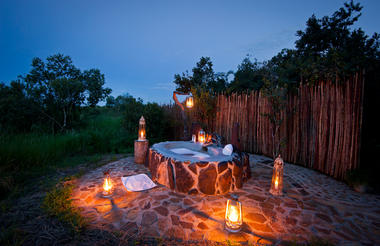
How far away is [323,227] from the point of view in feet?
5.94

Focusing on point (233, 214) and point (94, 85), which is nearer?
point (233, 214)

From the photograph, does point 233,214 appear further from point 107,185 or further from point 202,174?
point 107,185

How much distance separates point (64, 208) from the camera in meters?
2.14

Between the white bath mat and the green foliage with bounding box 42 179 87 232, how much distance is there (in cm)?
82

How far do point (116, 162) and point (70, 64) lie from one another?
25.5 ft

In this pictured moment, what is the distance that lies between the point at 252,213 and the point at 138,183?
1938 mm

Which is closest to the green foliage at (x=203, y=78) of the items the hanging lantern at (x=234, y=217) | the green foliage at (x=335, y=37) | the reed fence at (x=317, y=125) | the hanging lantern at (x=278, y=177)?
the green foliage at (x=335, y=37)

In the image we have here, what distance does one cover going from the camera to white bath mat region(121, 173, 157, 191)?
2.81m

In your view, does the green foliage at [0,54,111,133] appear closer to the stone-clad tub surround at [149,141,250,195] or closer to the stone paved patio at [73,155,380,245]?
the stone paved patio at [73,155,380,245]

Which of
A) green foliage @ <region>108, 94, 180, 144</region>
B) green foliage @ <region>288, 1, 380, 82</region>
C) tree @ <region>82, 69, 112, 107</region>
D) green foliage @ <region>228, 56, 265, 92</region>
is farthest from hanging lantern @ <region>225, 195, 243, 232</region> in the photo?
tree @ <region>82, 69, 112, 107</region>

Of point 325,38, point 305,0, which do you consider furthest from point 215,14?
point 325,38

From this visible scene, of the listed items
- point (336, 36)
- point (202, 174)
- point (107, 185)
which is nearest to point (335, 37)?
point (336, 36)

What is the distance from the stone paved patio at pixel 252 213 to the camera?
168 cm

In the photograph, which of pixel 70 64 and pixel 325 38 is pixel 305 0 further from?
pixel 70 64
